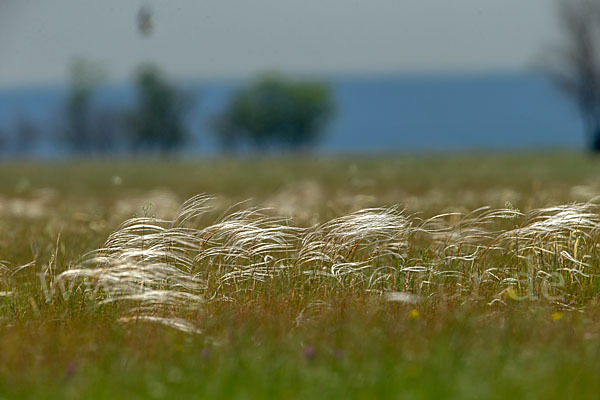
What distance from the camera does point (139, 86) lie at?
3775 inches

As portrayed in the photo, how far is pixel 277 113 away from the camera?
9625cm

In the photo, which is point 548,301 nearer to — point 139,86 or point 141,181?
point 141,181

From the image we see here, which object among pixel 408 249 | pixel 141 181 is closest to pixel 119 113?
pixel 141 181

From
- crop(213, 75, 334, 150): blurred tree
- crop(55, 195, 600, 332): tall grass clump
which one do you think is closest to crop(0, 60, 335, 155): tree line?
crop(213, 75, 334, 150): blurred tree

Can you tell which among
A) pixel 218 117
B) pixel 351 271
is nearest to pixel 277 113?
pixel 218 117

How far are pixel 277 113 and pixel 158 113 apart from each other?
52.3 ft

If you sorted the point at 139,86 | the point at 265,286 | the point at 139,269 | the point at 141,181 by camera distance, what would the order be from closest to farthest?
the point at 139,269 < the point at 265,286 < the point at 141,181 < the point at 139,86

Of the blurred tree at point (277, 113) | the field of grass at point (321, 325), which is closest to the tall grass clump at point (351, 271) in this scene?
the field of grass at point (321, 325)

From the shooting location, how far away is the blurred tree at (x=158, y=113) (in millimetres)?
93875

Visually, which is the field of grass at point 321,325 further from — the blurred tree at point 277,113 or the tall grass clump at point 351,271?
the blurred tree at point 277,113

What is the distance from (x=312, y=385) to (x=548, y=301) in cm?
272

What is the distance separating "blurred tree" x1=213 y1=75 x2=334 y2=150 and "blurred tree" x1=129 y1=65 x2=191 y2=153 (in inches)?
318

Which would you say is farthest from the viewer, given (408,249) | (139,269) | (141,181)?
(141,181)

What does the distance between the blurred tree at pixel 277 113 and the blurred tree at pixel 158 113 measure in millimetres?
8066
